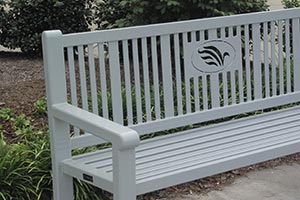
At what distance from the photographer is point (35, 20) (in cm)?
679

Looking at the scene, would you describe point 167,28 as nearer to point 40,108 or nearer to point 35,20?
point 40,108

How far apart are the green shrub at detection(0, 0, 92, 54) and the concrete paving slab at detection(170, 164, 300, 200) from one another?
2.54 m

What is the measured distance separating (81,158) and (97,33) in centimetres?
68

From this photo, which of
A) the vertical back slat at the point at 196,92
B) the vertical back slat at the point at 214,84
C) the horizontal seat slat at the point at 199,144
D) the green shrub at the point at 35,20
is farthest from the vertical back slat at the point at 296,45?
the green shrub at the point at 35,20

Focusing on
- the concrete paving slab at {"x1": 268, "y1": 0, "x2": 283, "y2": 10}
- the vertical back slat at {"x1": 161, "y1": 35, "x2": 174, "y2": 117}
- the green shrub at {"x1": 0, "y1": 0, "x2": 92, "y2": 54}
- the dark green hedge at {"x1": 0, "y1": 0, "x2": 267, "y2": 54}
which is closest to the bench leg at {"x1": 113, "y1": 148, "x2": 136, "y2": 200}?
the vertical back slat at {"x1": 161, "y1": 35, "x2": 174, "y2": 117}

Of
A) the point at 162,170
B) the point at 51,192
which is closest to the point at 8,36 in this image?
the point at 51,192

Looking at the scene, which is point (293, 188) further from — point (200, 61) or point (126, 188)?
point (126, 188)

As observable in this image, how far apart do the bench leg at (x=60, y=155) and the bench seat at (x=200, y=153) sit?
48mm

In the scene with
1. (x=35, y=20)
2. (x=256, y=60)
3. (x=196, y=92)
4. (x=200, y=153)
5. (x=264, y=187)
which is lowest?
(x=264, y=187)

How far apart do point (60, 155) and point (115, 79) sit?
55 cm

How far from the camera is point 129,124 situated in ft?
14.3

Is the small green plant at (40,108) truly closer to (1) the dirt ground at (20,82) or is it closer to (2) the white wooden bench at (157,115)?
(1) the dirt ground at (20,82)

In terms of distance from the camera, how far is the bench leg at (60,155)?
13.0 ft

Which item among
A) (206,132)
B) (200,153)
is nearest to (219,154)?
(200,153)
